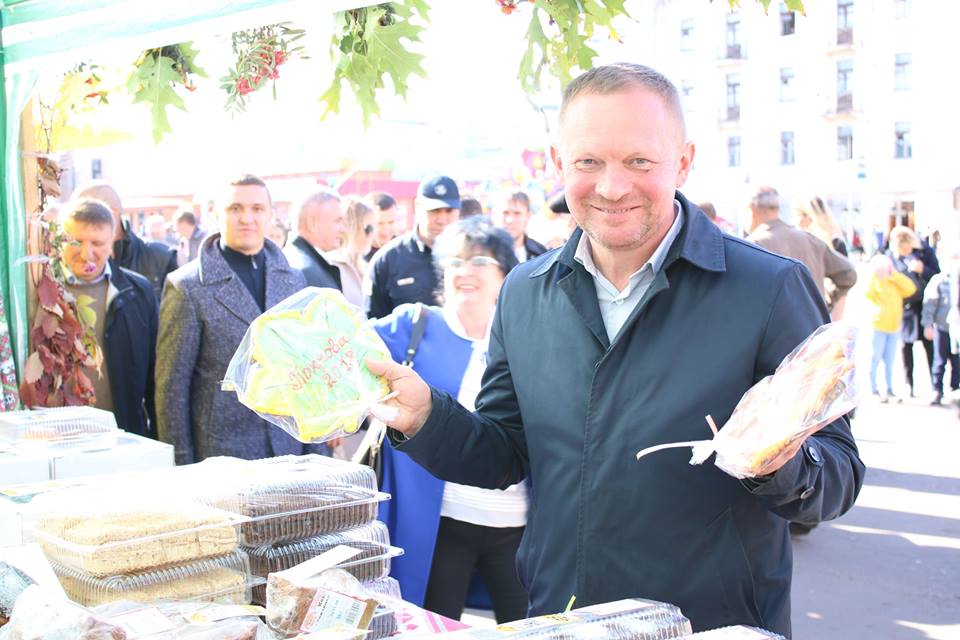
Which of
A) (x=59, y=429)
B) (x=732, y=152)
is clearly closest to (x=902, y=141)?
(x=732, y=152)

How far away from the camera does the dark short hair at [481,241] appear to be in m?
3.79

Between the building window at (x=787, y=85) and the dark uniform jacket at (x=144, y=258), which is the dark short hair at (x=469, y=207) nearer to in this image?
the dark uniform jacket at (x=144, y=258)

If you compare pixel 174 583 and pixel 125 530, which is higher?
pixel 125 530

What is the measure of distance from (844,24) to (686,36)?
7.68m

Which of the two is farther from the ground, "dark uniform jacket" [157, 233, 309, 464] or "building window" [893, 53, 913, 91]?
"building window" [893, 53, 913, 91]

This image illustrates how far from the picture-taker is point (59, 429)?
3.12m

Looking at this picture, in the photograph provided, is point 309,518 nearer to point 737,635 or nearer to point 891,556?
point 737,635

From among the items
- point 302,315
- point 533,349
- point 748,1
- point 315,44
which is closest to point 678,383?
point 533,349

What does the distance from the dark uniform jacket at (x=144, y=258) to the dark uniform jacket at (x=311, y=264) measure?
1292 millimetres

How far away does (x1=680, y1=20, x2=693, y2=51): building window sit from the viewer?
4841cm

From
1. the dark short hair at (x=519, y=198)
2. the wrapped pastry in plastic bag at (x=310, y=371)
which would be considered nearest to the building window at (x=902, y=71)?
the dark short hair at (x=519, y=198)

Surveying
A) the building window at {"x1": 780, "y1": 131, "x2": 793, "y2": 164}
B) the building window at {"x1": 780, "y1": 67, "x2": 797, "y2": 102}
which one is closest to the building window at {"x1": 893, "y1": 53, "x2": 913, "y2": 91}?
the building window at {"x1": 780, "y1": 67, "x2": 797, "y2": 102}

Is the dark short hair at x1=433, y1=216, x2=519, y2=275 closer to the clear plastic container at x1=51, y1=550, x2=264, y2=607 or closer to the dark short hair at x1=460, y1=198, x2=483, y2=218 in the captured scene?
the clear plastic container at x1=51, y1=550, x2=264, y2=607

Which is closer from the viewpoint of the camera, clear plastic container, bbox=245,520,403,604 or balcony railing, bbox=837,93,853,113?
clear plastic container, bbox=245,520,403,604
